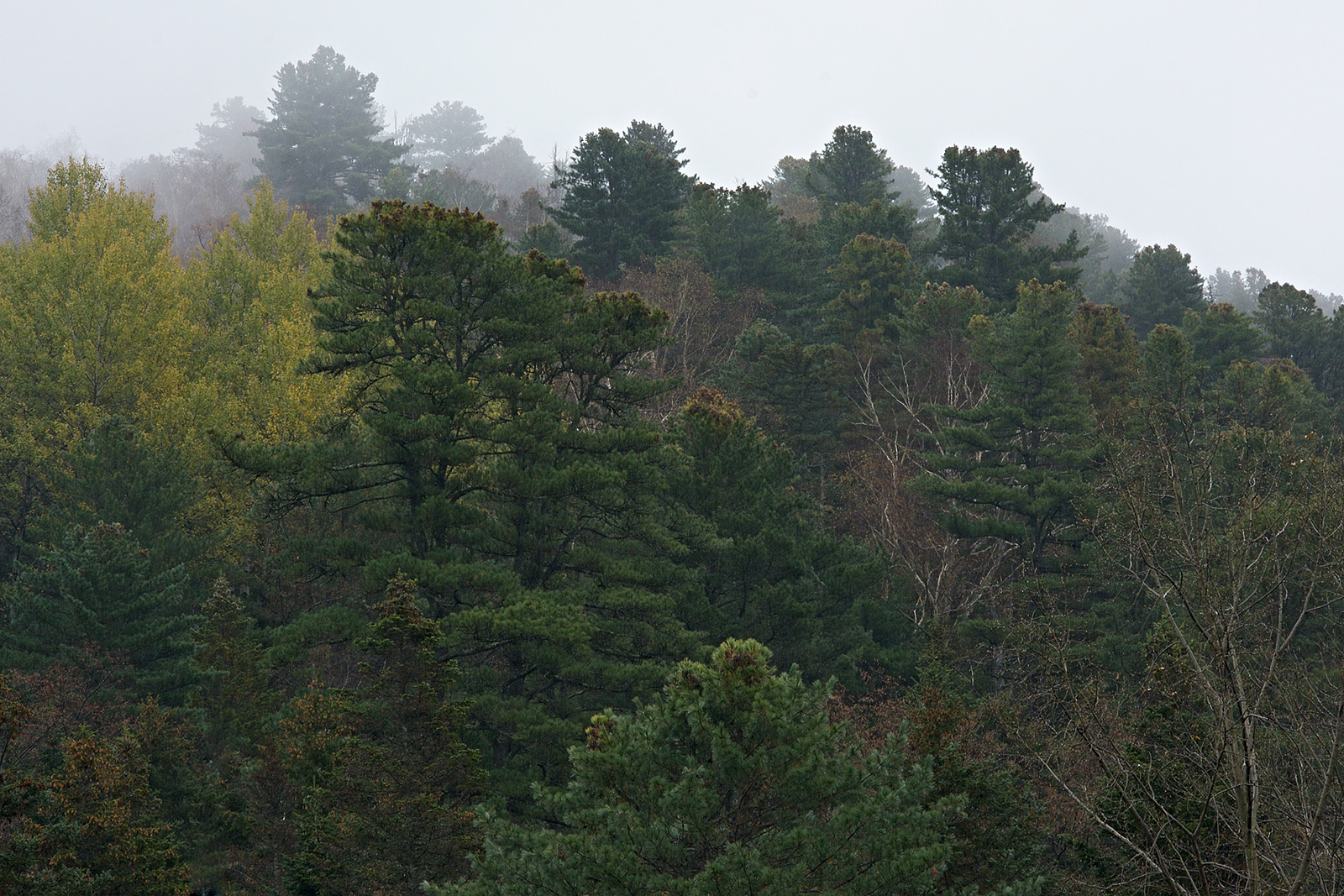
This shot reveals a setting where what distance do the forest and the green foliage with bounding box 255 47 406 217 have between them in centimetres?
2508

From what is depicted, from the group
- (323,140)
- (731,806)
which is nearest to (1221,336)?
(731,806)

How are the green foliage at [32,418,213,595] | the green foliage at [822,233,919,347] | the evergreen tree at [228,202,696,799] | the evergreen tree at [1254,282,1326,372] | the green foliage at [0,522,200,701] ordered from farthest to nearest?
1. the evergreen tree at [1254,282,1326,372]
2. the green foliage at [822,233,919,347]
3. the green foliage at [32,418,213,595]
4. the green foliage at [0,522,200,701]
5. the evergreen tree at [228,202,696,799]

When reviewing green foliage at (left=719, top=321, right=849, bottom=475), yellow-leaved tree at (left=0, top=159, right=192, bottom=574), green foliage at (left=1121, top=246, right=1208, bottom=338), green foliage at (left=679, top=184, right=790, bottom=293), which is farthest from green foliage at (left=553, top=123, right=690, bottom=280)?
green foliage at (left=1121, top=246, right=1208, bottom=338)

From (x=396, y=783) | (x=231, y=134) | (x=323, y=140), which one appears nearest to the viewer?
(x=396, y=783)

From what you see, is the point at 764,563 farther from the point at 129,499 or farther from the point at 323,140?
the point at 323,140

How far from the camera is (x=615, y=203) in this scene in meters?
42.8

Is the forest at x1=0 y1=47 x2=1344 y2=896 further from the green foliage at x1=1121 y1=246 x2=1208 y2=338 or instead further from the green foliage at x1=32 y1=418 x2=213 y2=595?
the green foliage at x1=1121 y1=246 x2=1208 y2=338

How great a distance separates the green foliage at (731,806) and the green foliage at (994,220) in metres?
30.9

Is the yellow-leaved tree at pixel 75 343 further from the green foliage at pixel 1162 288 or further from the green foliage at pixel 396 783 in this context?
the green foliage at pixel 1162 288

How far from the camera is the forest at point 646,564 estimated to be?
10852 millimetres

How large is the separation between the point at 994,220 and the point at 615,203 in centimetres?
1502

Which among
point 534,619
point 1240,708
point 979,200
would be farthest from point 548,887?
point 979,200

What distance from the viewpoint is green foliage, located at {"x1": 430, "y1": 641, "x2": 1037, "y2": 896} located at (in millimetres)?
10406

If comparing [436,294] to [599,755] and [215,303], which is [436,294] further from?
[215,303]
